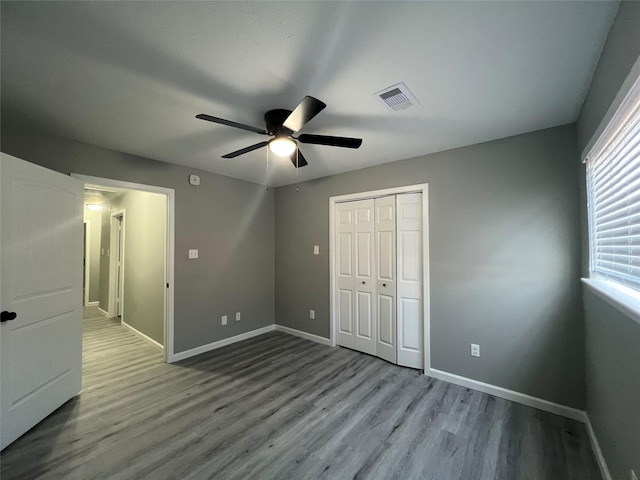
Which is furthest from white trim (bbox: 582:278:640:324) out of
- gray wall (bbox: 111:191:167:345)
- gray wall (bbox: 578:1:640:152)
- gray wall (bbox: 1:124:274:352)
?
gray wall (bbox: 111:191:167:345)

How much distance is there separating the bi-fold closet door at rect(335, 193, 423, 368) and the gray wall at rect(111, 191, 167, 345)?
2517 millimetres

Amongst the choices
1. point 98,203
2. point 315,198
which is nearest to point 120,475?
point 315,198

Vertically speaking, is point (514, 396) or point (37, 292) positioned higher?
point (37, 292)

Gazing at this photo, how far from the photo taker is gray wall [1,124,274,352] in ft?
8.73

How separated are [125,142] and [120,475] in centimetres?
273

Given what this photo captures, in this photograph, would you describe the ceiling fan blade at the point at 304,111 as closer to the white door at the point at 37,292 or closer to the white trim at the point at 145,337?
the white door at the point at 37,292

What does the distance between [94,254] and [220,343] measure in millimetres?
5037

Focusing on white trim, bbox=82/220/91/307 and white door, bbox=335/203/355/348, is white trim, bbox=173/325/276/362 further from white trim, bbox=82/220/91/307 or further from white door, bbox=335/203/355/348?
white trim, bbox=82/220/91/307

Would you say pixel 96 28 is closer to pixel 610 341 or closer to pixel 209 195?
pixel 209 195

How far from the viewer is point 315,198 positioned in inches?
154

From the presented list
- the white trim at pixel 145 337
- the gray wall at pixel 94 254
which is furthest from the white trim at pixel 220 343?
the gray wall at pixel 94 254

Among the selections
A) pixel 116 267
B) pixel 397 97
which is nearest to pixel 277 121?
pixel 397 97

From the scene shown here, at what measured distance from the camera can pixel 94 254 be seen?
6.25 m

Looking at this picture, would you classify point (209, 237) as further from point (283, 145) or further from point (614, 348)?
point (614, 348)
